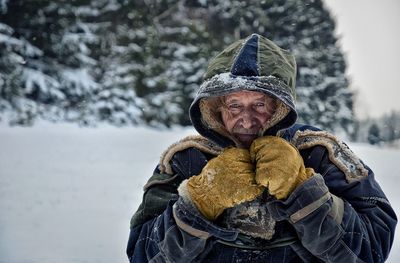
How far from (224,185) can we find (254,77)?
36 centimetres

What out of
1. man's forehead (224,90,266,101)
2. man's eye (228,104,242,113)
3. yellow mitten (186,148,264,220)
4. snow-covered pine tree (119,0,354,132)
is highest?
man's forehead (224,90,266,101)

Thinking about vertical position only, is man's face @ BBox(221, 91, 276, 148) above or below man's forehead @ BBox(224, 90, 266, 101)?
below

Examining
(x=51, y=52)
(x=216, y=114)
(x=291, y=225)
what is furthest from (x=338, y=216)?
(x=51, y=52)

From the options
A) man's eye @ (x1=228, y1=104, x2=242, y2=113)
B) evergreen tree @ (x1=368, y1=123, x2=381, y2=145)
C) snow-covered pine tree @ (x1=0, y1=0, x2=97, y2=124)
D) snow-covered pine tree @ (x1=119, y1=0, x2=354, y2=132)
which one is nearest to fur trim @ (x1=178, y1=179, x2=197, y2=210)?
man's eye @ (x1=228, y1=104, x2=242, y2=113)

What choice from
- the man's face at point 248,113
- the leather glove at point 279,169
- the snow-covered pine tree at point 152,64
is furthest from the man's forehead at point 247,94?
the snow-covered pine tree at point 152,64

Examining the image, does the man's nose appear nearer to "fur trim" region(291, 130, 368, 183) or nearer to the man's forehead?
the man's forehead

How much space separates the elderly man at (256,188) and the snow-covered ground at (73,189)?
1.87 m

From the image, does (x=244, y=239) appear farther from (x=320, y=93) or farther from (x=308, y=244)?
(x=320, y=93)

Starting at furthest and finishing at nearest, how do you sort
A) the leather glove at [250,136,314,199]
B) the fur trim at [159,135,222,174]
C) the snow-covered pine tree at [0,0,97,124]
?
1. the snow-covered pine tree at [0,0,97,124]
2. the fur trim at [159,135,222,174]
3. the leather glove at [250,136,314,199]

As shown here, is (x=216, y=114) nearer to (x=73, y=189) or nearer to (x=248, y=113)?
(x=248, y=113)

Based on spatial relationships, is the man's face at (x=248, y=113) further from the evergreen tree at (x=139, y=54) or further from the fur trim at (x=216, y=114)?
the evergreen tree at (x=139, y=54)

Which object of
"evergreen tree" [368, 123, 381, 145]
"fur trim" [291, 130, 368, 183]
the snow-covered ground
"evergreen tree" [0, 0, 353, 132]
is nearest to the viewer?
"fur trim" [291, 130, 368, 183]

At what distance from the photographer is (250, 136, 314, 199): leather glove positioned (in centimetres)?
145

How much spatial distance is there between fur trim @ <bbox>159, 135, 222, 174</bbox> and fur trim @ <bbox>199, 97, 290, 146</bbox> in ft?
0.20
